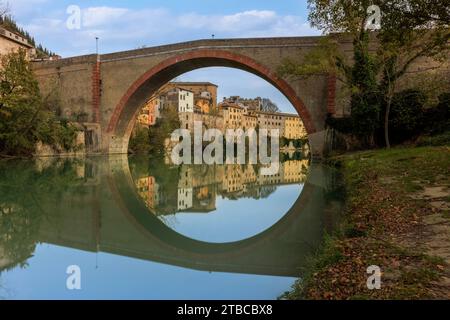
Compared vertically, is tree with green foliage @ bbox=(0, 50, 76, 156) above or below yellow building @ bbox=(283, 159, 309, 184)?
above

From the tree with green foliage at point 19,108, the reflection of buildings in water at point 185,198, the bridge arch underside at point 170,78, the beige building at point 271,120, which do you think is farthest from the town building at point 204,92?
the reflection of buildings in water at point 185,198

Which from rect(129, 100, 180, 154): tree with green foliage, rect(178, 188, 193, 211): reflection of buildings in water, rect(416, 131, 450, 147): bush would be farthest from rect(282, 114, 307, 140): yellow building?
rect(178, 188, 193, 211): reflection of buildings in water

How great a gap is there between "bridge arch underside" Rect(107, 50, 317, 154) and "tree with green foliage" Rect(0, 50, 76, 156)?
6.74 meters

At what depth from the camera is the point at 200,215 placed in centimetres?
907

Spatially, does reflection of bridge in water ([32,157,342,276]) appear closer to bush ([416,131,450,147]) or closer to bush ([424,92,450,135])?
bush ([416,131,450,147])

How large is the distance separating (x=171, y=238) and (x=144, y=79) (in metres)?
23.7

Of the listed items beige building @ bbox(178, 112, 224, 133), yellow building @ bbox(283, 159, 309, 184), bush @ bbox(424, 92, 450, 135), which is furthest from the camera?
beige building @ bbox(178, 112, 224, 133)

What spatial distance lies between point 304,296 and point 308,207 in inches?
247

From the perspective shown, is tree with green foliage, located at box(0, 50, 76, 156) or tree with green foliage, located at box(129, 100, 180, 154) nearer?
tree with green foliage, located at box(0, 50, 76, 156)

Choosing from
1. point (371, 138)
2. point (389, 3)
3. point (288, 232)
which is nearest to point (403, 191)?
point (288, 232)

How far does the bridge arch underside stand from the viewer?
977 inches

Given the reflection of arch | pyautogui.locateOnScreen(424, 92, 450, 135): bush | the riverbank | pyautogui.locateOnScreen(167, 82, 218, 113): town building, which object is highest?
pyautogui.locateOnScreen(167, 82, 218, 113): town building
